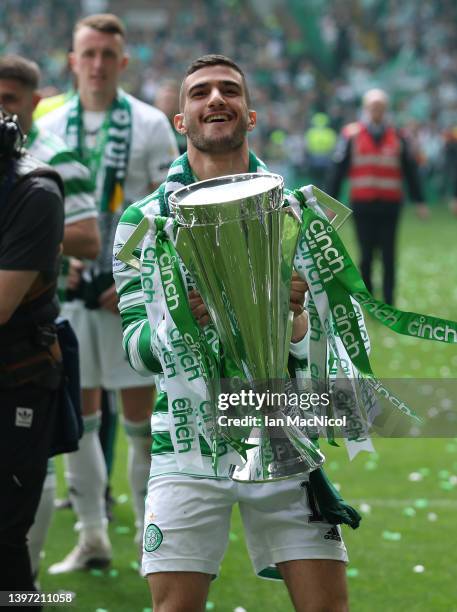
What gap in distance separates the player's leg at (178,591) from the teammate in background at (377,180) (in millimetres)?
9922

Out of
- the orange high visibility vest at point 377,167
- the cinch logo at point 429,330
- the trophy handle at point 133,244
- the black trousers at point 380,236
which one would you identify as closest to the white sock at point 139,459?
the trophy handle at point 133,244

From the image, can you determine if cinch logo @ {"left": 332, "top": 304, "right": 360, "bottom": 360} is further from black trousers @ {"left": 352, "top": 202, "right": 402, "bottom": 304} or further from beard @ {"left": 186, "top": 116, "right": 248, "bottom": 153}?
black trousers @ {"left": 352, "top": 202, "right": 402, "bottom": 304}

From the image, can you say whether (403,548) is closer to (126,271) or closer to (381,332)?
(126,271)

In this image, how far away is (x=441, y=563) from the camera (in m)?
5.76

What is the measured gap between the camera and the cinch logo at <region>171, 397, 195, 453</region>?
138 inches

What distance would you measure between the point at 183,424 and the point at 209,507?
295 mm

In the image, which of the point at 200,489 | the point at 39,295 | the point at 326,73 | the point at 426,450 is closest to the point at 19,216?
the point at 39,295

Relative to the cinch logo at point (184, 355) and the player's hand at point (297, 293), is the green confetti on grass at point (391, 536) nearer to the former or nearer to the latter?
the player's hand at point (297, 293)

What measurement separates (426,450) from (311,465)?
4.71m

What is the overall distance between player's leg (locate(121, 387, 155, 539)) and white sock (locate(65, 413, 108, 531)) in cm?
16

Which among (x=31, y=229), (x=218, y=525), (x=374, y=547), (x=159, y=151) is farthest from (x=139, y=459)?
(x=218, y=525)

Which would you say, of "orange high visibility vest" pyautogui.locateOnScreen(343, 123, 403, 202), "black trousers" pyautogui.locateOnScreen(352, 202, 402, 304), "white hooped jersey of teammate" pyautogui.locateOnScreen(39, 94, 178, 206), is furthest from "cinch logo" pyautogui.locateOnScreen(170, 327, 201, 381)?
"orange high visibility vest" pyautogui.locateOnScreen(343, 123, 403, 202)

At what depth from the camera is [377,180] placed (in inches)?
527

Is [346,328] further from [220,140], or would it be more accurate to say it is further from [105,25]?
[105,25]
